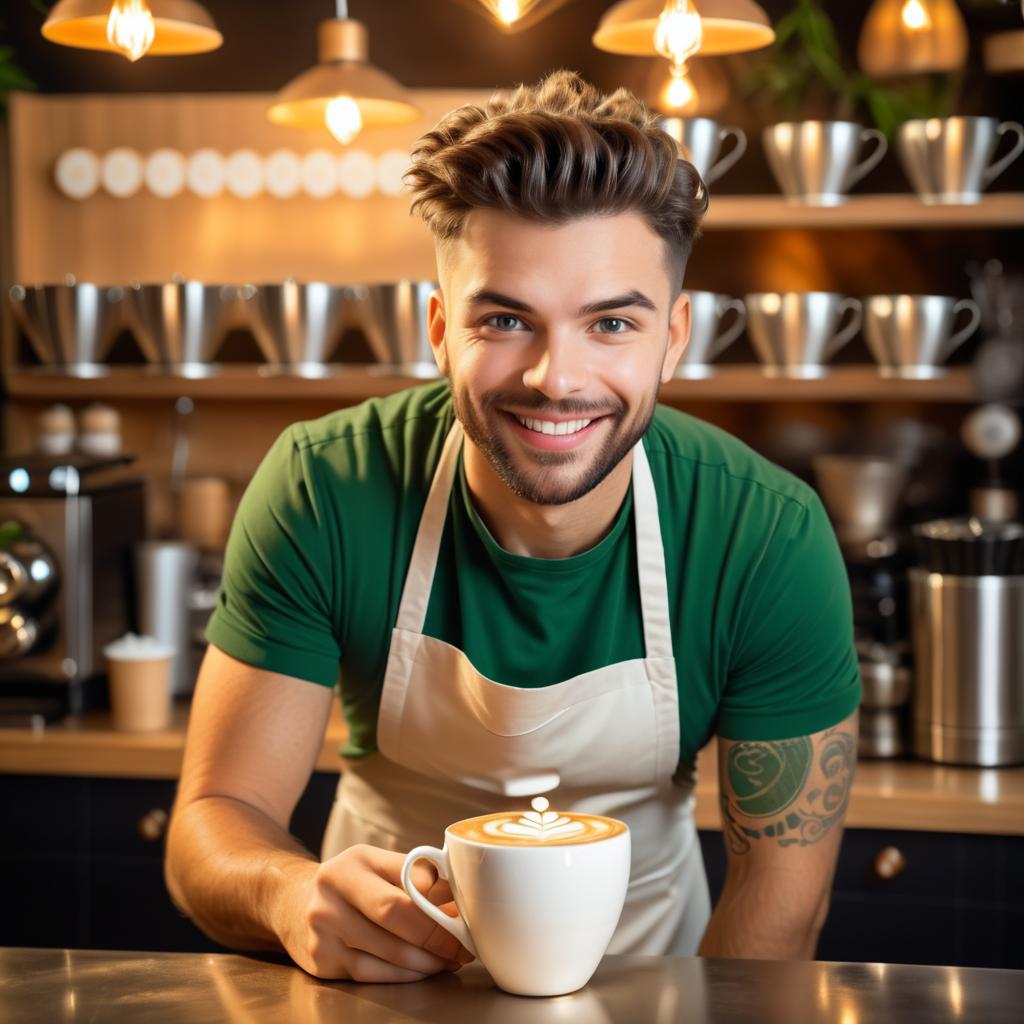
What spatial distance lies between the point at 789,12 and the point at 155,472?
1.69m

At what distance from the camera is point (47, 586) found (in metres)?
2.76

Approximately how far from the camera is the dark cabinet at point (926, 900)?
7.75ft

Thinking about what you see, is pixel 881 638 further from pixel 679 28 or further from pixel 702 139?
pixel 679 28

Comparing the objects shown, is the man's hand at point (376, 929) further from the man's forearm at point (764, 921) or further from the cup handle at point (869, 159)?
the cup handle at point (869, 159)

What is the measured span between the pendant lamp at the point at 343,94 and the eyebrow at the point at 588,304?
0.89 metres

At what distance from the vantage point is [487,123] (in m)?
1.58

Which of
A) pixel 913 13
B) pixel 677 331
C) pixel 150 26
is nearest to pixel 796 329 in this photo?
pixel 913 13

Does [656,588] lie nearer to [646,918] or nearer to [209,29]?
[646,918]

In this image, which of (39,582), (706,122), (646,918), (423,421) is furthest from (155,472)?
(646,918)

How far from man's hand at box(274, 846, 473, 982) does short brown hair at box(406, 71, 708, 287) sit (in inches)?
26.8

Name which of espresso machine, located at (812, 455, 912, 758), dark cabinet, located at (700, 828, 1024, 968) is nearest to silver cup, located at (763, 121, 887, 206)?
espresso machine, located at (812, 455, 912, 758)

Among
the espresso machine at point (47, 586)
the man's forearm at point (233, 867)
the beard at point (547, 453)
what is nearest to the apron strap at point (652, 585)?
the beard at point (547, 453)

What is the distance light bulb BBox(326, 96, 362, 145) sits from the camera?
2252 millimetres

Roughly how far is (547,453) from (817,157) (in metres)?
1.45
